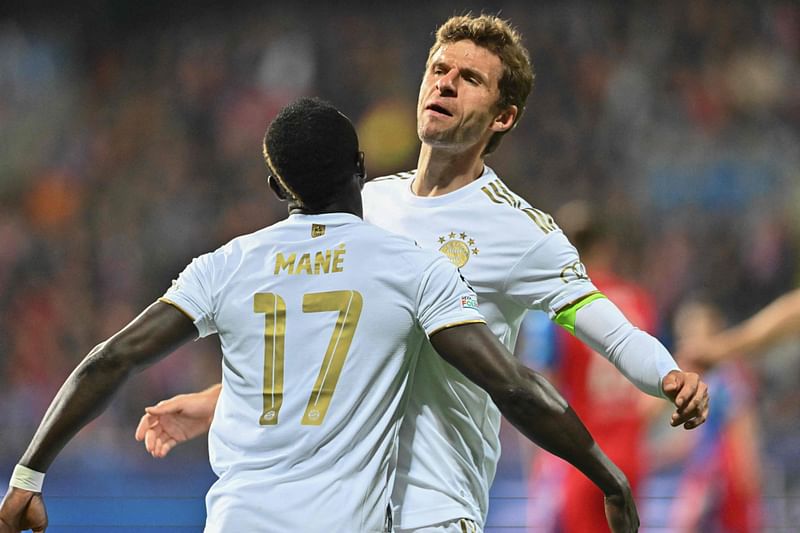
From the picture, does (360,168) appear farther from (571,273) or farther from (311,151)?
(571,273)

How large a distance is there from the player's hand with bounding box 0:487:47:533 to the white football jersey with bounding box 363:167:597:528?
923 millimetres

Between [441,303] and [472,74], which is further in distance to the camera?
[472,74]

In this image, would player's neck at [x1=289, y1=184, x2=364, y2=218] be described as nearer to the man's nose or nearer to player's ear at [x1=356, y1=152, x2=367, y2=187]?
player's ear at [x1=356, y1=152, x2=367, y2=187]

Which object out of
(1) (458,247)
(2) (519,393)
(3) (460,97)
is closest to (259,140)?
(3) (460,97)

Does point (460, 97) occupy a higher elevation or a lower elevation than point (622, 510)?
higher

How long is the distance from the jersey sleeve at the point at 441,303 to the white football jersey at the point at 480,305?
362 mm

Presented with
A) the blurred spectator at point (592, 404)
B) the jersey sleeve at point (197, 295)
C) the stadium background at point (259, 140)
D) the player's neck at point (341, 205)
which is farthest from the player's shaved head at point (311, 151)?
the stadium background at point (259, 140)

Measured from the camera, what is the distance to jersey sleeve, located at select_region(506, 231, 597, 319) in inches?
126

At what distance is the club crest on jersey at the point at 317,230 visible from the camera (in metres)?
2.81

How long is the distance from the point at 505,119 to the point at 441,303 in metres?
1.12

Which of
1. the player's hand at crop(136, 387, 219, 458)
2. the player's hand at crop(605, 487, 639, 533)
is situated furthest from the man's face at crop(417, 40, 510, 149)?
the player's hand at crop(605, 487, 639, 533)

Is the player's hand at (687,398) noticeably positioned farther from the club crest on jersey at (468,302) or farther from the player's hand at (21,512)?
the player's hand at (21,512)

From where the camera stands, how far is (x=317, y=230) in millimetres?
2816

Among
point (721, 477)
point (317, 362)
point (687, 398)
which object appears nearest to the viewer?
point (317, 362)
